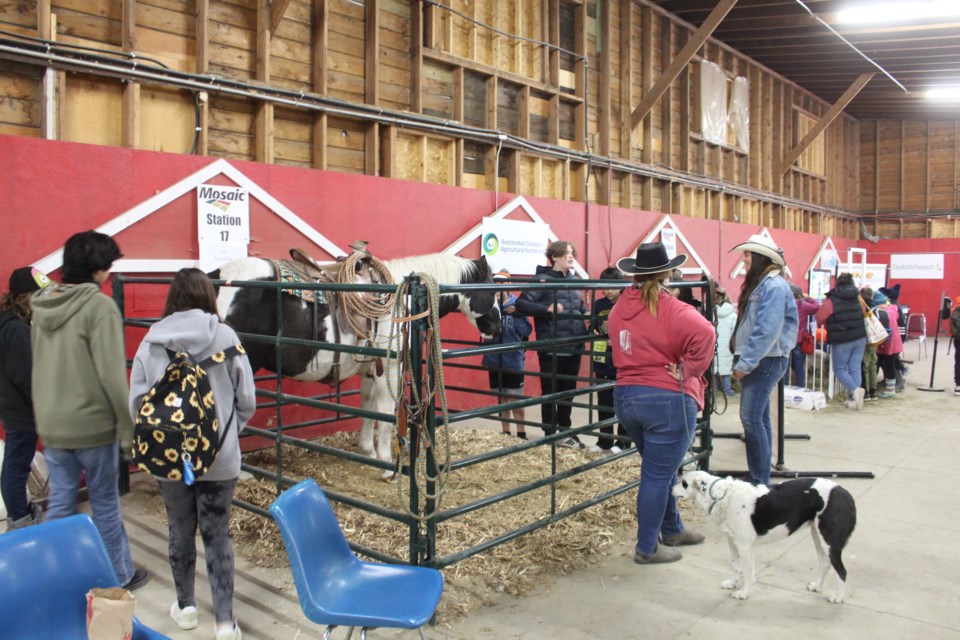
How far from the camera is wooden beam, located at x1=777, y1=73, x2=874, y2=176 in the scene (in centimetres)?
1348

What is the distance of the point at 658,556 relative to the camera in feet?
11.3

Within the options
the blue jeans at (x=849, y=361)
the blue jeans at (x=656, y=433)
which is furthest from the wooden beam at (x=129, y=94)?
the blue jeans at (x=849, y=361)

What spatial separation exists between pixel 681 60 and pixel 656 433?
801cm

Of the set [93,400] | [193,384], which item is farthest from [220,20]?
[193,384]

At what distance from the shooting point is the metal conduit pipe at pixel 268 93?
4492 mm

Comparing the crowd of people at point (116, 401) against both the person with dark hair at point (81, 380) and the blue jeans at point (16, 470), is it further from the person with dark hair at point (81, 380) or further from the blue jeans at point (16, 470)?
the blue jeans at point (16, 470)

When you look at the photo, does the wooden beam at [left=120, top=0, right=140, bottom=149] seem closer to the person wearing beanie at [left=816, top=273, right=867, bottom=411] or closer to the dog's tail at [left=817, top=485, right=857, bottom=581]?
the dog's tail at [left=817, top=485, right=857, bottom=581]

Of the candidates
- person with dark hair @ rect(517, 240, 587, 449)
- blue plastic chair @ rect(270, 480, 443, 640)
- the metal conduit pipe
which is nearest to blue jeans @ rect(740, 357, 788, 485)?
person with dark hair @ rect(517, 240, 587, 449)

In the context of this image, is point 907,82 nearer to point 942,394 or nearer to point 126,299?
point 942,394

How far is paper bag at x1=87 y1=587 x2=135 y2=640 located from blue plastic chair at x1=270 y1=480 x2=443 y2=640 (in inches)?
21.0

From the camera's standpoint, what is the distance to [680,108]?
11.4 m

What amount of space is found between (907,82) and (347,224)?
43.2 ft

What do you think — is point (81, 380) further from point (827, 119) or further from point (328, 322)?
point (827, 119)

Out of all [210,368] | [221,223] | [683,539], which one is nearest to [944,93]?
[683,539]
